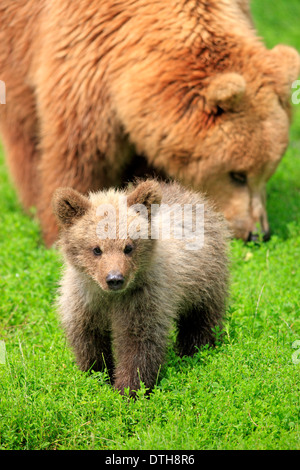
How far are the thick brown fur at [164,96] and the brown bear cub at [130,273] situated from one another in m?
1.70

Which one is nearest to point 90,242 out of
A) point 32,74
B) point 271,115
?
point 271,115

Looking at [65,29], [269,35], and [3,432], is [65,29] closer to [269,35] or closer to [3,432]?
[3,432]

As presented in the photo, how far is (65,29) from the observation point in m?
6.88

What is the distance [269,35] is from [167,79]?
9.53 meters

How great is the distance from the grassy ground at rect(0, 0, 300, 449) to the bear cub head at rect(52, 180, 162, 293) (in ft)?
2.50

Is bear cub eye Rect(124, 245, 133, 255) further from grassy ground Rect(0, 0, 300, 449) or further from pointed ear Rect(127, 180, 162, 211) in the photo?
grassy ground Rect(0, 0, 300, 449)

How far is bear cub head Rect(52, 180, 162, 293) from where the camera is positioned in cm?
427

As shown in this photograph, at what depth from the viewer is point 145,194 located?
14.8ft

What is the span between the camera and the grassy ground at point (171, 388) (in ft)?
13.6

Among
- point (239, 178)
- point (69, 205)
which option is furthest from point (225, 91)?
point (69, 205)

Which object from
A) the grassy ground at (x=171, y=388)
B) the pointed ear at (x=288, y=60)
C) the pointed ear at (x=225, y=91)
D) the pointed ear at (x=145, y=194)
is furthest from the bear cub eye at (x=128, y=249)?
the pointed ear at (x=288, y=60)

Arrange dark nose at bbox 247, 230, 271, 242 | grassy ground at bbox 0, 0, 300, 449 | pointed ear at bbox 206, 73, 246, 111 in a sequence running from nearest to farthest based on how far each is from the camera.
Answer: grassy ground at bbox 0, 0, 300, 449
pointed ear at bbox 206, 73, 246, 111
dark nose at bbox 247, 230, 271, 242

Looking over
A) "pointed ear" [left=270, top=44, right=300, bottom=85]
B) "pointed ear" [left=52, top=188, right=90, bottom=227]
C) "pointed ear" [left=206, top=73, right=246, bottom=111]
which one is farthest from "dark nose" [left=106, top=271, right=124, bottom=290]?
"pointed ear" [left=270, top=44, right=300, bottom=85]

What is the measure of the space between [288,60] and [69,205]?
3.52m
